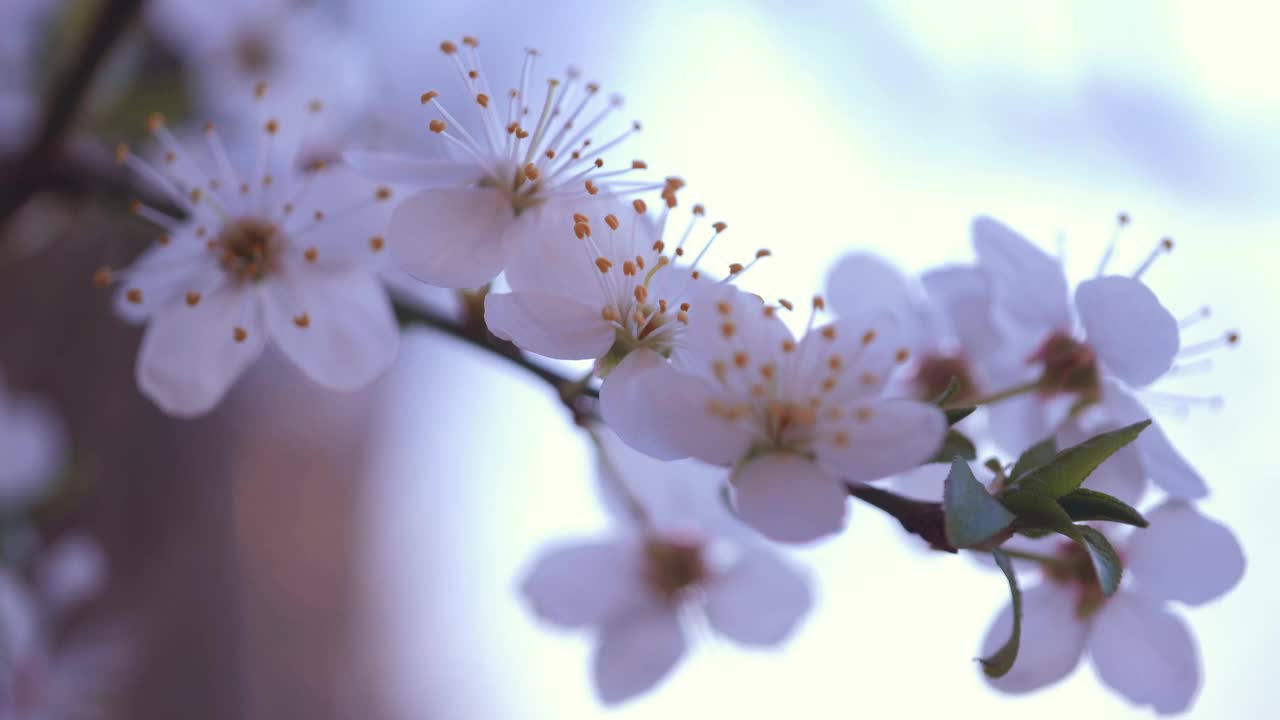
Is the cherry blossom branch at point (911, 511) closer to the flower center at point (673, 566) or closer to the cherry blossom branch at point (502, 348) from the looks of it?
the cherry blossom branch at point (502, 348)

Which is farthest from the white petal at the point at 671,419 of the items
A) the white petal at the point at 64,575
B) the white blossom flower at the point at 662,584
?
the white petal at the point at 64,575

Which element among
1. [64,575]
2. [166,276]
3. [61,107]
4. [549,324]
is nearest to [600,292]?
[549,324]

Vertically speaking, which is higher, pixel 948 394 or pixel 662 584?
pixel 948 394

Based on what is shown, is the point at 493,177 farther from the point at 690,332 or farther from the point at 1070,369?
the point at 1070,369

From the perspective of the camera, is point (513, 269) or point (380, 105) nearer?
point (513, 269)

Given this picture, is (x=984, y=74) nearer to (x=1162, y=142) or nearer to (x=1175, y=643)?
(x=1162, y=142)

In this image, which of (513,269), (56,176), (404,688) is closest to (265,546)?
(404,688)
